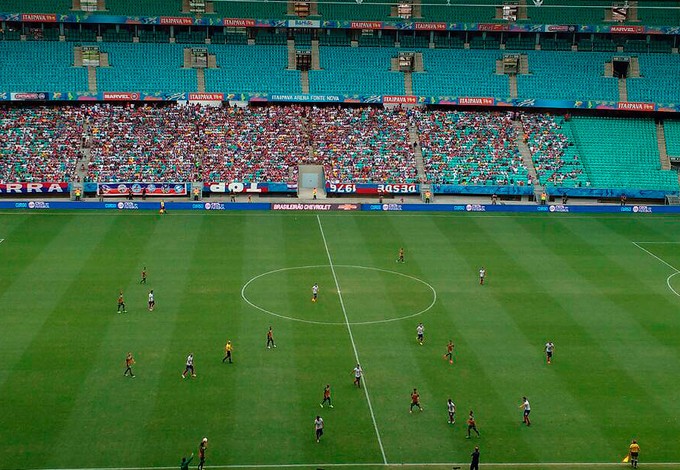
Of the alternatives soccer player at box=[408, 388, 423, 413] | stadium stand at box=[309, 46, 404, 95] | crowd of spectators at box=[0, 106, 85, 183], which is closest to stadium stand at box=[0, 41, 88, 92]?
crowd of spectators at box=[0, 106, 85, 183]

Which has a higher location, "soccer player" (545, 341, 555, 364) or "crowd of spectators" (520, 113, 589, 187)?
"crowd of spectators" (520, 113, 589, 187)

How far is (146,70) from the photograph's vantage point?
295ft

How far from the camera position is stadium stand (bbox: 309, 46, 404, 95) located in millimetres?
91125

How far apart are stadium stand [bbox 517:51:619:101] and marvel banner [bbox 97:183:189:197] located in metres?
38.6

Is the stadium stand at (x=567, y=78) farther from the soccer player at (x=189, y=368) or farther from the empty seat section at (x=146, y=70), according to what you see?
the soccer player at (x=189, y=368)

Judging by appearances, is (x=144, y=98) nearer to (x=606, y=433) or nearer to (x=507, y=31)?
(x=507, y=31)

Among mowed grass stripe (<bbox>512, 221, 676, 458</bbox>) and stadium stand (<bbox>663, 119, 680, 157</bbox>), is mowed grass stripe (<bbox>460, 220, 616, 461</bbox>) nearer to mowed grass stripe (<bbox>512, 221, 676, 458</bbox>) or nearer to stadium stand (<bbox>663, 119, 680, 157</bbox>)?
mowed grass stripe (<bbox>512, 221, 676, 458</bbox>)

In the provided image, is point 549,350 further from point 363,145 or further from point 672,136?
point 672,136

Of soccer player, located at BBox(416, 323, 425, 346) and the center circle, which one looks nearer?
soccer player, located at BBox(416, 323, 425, 346)

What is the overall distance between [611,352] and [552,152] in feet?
153

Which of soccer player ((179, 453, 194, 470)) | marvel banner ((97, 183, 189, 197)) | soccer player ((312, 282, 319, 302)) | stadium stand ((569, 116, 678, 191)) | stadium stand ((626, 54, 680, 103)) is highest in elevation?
stadium stand ((626, 54, 680, 103))

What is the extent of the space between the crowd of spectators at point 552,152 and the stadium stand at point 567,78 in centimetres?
283

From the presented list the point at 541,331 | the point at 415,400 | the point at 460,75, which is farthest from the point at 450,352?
the point at 460,75

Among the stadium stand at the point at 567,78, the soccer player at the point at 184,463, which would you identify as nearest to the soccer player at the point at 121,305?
the soccer player at the point at 184,463
